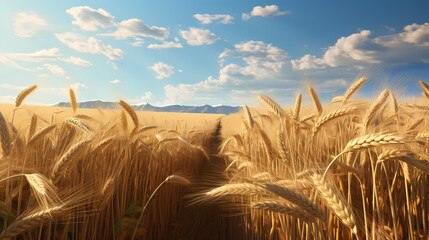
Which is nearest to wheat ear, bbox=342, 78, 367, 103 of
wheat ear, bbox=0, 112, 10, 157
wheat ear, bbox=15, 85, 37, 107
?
wheat ear, bbox=0, 112, 10, 157

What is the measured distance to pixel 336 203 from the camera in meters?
1.14

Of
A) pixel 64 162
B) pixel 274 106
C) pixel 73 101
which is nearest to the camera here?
pixel 64 162

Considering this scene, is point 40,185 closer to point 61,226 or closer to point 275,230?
point 61,226

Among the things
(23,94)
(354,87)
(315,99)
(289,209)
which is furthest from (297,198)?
(23,94)

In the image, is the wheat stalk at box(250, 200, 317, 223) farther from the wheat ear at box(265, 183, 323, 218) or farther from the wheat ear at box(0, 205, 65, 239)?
the wheat ear at box(0, 205, 65, 239)

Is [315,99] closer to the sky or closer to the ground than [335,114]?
closer to the sky

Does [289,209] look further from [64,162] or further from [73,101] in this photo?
[73,101]

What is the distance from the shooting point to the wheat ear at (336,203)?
109cm

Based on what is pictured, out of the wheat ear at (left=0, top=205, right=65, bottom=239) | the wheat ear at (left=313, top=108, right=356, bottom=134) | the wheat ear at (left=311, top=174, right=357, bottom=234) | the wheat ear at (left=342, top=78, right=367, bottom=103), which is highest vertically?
the wheat ear at (left=342, top=78, right=367, bottom=103)

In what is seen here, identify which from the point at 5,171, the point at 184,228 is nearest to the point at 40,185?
the point at 5,171

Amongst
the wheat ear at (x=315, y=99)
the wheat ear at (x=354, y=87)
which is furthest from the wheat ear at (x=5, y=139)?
the wheat ear at (x=354, y=87)

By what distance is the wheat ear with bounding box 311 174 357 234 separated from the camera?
43.0 inches

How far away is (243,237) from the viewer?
103 inches

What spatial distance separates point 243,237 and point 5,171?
6.79 feet
